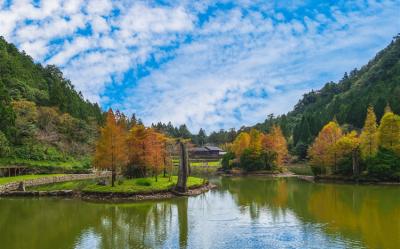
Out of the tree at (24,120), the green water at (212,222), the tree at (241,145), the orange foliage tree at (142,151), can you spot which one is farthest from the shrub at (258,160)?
the tree at (24,120)

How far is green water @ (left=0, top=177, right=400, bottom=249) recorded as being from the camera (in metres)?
26.9

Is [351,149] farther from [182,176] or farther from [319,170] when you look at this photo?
[182,176]

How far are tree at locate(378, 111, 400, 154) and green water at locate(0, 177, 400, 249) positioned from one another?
14462 millimetres

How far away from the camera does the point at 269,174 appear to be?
87688 millimetres

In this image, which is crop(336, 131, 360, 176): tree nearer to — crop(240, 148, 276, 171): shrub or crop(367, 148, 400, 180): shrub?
crop(367, 148, 400, 180): shrub

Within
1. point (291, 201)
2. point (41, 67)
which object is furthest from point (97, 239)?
point (41, 67)

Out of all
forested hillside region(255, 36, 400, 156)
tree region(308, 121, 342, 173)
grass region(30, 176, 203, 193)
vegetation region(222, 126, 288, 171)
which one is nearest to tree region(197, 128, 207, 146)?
forested hillside region(255, 36, 400, 156)

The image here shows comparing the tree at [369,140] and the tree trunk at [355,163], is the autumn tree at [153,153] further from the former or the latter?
the tree at [369,140]

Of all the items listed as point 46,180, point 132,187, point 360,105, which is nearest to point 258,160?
point 46,180

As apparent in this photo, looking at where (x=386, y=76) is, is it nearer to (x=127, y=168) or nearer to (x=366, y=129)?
(x=366, y=129)

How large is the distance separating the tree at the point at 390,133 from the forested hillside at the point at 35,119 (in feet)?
213

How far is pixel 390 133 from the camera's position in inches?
2525

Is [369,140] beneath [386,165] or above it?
above

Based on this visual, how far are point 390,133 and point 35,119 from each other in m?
74.4
